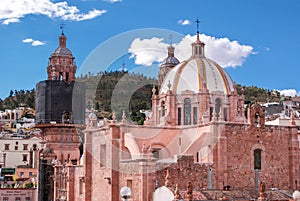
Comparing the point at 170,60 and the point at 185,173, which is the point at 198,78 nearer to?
the point at 185,173

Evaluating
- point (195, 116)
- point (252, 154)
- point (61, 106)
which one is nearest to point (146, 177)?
point (252, 154)

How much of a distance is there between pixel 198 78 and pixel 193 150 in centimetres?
581

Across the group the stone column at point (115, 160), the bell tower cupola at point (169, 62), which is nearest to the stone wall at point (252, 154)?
the stone column at point (115, 160)

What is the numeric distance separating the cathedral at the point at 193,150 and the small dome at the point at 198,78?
0.07 m

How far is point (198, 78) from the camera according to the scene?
127ft

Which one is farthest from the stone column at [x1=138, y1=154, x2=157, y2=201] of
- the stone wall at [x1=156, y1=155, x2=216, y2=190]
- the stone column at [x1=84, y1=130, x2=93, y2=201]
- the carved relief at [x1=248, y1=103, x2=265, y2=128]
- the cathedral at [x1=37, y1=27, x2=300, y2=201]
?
the stone column at [x1=84, y1=130, x2=93, y2=201]

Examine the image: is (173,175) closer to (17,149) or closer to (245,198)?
(245,198)

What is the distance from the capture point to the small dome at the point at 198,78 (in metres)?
38.7

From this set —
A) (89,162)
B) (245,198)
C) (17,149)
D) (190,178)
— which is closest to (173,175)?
(190,178)

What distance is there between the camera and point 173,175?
→ 105ft

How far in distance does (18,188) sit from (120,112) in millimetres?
20619

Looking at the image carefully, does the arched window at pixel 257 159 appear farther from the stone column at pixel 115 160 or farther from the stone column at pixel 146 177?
the stone column at pixel 115 160

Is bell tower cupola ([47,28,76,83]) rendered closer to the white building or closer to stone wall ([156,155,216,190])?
the white building

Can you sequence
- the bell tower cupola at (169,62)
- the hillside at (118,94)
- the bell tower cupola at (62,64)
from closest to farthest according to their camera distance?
the hillside at (118,94), the bell tower cupola at (169,62), the bell tower cupola at (62,64)
